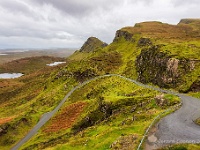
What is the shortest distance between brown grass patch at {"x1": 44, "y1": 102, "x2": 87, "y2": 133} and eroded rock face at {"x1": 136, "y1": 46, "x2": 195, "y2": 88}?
2383 cm

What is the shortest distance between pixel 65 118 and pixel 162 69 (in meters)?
33.1

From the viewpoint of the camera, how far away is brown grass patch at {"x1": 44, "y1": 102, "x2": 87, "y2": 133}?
242 ft

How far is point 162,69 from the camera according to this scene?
86500 mm

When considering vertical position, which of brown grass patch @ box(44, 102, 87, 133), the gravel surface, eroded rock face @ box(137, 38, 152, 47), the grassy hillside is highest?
eroded rock face @ box(137, 38, 152, 47)

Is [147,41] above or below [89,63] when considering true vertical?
above

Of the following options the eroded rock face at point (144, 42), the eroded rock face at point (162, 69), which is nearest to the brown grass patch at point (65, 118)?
the eroded rock face at point (162, 69)

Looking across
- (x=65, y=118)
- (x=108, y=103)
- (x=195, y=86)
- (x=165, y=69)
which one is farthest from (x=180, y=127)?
(x=165, y=69)

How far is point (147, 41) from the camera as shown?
144625 millimetres

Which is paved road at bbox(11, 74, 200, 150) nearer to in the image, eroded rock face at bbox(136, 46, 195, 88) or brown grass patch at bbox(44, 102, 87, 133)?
eroded rock face at bbox(136, 46, 195, 88)

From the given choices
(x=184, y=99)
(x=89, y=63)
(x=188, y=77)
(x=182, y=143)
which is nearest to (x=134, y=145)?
(x=182, y=143)

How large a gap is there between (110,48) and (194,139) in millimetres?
143671

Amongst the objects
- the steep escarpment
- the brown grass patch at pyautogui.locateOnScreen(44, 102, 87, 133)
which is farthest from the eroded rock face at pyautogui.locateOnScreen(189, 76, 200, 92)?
the brown grass patch at pyautogui.locateOnScreen(44, 102, 87, 133)

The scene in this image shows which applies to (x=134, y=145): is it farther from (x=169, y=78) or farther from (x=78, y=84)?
(x=78, y=84)

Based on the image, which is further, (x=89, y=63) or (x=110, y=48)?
(x=110, y=48)
